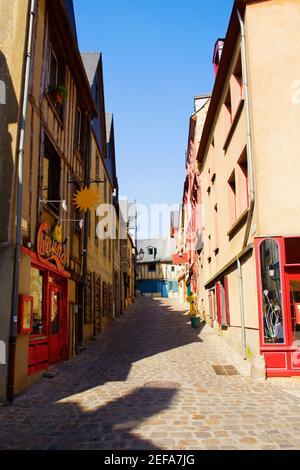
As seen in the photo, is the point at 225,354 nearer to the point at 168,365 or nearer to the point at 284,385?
the point at 168,365

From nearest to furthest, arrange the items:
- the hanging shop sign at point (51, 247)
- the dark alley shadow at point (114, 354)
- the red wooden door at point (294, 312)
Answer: the dark alley shadow at point (114, 354) → the red wooden door at point (294, 312) → the hanging shop sign at point (51, 247)

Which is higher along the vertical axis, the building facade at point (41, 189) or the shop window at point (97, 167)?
the shop window at point (97, 167)

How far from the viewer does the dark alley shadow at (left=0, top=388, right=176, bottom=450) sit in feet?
16.0

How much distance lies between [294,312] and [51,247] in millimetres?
5427

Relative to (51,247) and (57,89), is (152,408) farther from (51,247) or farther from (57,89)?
(57,89)

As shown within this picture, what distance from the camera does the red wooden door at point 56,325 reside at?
395 inches

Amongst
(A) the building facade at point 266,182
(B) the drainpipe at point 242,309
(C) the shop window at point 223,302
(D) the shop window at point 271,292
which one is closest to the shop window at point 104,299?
(C) the shop window at point 223,302

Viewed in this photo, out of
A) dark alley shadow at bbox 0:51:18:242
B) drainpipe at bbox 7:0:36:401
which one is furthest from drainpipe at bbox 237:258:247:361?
dark alley shadow at bbox 0:51:18:242

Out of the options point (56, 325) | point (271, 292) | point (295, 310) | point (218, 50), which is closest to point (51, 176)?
point (56, 325)

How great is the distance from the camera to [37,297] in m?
9.16

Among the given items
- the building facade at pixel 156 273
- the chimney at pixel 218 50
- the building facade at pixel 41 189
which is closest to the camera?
the building facade at pixel 41 189

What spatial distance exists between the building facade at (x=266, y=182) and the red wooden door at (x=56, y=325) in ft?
15.0

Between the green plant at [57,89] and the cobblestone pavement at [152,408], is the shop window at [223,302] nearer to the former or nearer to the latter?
the cobblestone pavement at [152,408]

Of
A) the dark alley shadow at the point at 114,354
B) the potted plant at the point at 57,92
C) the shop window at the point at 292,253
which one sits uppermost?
the potted plant at the point at 57,92
